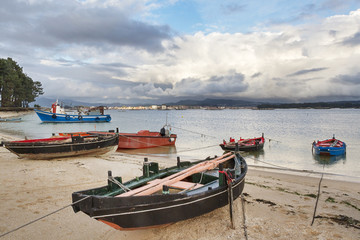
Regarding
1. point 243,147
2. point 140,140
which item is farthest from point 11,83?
point 243,147

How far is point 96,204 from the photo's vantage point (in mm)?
4359

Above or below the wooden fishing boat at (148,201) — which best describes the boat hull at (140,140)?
below

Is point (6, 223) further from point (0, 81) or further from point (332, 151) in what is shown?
point (0, 81)

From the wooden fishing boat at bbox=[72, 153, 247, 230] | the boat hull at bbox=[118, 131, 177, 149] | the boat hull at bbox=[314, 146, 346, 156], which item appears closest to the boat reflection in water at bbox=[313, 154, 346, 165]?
the boat hull at bbox=[314, 146, 346, 156]

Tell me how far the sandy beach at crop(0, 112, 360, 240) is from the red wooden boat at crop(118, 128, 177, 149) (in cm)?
1218

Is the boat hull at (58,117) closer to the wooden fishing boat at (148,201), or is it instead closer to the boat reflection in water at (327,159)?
the boat reflection in water at (327,159)

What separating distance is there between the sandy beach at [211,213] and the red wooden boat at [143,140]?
12.2 meters

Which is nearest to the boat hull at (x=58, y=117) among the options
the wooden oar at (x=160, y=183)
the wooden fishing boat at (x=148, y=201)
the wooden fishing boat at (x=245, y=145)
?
the wooden fishing boat at (x=245, y=145)

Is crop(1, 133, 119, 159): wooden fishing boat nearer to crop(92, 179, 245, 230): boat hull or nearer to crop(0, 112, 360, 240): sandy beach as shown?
crop(0, 112, 360, 240): sandy beach

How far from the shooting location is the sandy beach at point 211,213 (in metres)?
5.37

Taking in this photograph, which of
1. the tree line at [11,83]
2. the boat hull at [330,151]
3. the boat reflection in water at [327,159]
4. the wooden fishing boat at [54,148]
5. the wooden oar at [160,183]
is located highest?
the tree line at [11,83]

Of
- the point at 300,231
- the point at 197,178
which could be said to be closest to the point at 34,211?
the point at 197,178

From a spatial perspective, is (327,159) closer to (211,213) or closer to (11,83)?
(211,213)

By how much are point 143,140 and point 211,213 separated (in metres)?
17.3
